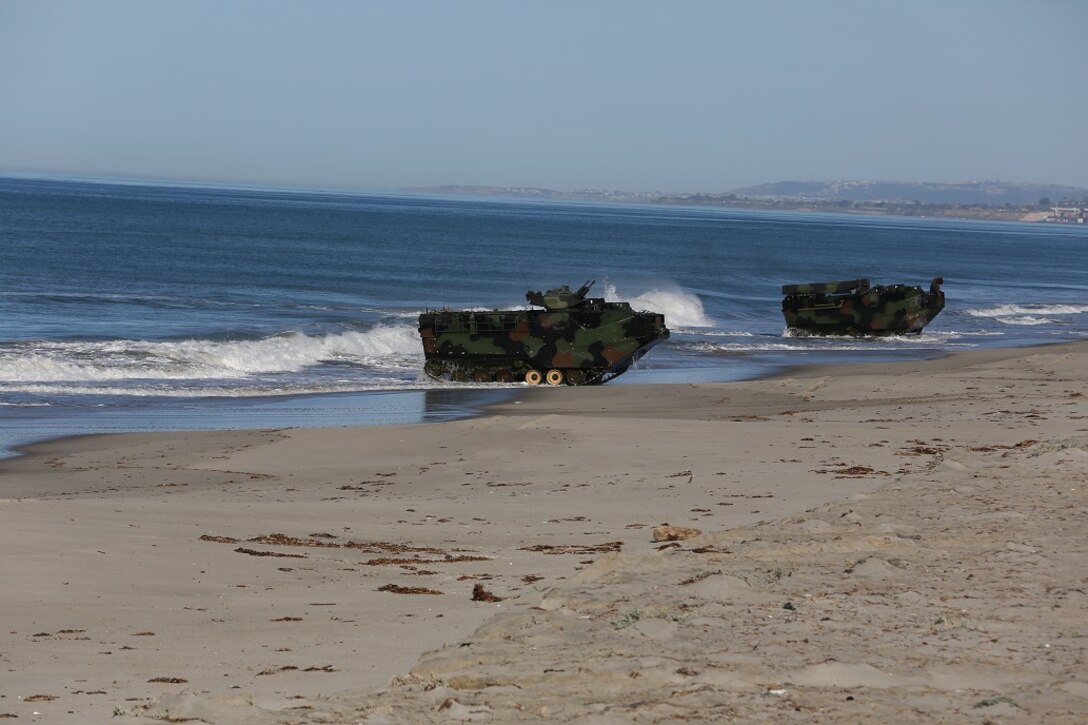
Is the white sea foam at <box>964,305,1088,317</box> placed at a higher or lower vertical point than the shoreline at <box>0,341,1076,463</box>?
lower

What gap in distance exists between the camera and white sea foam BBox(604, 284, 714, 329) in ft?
170

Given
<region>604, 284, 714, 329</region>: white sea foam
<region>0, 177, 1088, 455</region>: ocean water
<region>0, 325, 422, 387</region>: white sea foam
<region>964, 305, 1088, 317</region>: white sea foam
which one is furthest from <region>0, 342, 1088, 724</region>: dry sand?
<region>964, 305, 1088, 317</region>: white sea foam

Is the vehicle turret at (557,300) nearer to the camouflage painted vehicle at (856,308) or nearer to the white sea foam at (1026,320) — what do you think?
the camouflage painted vehicle at (856,308)

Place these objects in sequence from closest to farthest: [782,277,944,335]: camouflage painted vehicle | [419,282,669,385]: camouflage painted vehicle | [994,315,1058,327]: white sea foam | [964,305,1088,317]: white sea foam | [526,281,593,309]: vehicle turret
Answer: [419,282,669,385]: camouflage painted vehicle < [526,281,593,309]: vehicle turret < [782,277,944,335]: camouflage painted vehicle < [994,315,1058,327]: white sea foam < [964,305,1088,317]: white sea foam

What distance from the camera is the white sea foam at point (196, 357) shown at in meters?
29.7

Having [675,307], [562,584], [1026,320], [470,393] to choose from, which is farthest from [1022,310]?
[562,584]

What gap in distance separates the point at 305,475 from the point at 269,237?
7963 centimetres

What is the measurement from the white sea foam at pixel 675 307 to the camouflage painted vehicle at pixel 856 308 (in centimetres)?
695

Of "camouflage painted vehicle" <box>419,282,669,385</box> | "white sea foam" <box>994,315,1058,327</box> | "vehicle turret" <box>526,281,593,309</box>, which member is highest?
"vehicle turret" <box>526,281,593,309</box>

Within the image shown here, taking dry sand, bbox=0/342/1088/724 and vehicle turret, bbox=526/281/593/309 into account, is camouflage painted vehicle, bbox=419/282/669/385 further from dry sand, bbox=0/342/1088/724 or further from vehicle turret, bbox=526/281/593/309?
dry sand, bbox=0/342/1088/724

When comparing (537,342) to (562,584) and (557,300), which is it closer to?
(557,300)

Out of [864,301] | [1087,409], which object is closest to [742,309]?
[864,301]

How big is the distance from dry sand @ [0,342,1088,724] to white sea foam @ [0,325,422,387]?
12.1m

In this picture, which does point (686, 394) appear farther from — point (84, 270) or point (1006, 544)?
point (84, 270)
